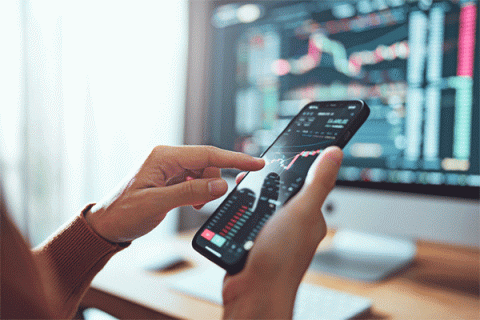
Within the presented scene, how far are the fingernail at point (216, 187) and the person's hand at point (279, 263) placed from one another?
135mm

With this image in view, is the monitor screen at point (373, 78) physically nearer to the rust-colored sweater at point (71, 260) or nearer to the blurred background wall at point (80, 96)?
the blurred background wall at point (80, 96)

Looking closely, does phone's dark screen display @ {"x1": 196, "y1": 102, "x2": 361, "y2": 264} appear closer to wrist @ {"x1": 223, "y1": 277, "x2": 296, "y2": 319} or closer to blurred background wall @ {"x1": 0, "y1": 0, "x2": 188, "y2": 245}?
wrist @ {"x1": 223, "y1": 277, "x2": 296, "y2": 319}

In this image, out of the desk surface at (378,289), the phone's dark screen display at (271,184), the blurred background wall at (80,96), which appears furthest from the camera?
the blurred background wall at (80,96)

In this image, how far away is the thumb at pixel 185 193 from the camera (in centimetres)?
44

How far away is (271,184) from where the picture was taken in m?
0.44

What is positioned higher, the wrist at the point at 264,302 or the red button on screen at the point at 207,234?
the red button on screen at the point at 207,234

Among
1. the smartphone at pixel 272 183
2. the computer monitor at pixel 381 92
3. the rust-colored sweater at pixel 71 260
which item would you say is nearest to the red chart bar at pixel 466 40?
the computer monitor at pixel 381 92

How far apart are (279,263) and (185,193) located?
176 millimetres

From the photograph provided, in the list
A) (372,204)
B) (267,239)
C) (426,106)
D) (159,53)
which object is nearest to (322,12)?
(426,106)

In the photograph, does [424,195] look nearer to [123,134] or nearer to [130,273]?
[130,273]

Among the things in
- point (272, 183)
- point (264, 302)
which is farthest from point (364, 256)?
point (264, 302)

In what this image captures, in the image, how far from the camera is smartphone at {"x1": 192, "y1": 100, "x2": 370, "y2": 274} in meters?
0.39

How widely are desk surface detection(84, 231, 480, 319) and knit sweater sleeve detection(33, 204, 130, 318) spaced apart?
0.11 m

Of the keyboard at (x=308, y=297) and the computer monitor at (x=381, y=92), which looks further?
the computer monitor at (x=381, y=92)
